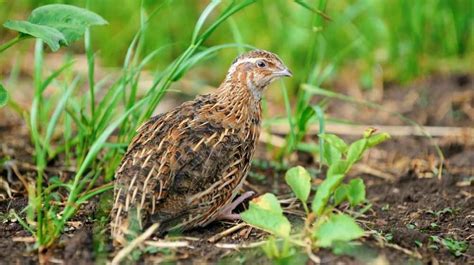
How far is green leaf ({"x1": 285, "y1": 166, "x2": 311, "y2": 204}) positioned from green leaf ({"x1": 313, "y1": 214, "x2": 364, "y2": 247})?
14.4 inches

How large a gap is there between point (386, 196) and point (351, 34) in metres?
3.45

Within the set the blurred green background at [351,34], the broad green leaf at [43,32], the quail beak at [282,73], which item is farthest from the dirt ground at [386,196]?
the broad green leaf at [43,32]

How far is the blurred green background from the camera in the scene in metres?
9.07

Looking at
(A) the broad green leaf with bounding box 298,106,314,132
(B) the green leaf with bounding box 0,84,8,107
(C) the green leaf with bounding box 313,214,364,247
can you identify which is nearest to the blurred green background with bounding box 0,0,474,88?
(A) the broad green leaf with bounding box 298,106,314,132

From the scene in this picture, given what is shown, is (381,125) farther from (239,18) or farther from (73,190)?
(73,190)

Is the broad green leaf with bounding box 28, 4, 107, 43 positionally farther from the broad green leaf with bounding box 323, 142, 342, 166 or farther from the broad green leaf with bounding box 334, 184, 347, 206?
the broad green leaf with bounding box 334, 184, 347, 206

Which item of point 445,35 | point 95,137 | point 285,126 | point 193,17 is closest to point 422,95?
point 445,35

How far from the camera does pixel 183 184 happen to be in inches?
203

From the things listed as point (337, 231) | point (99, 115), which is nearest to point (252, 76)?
point (99, 115)

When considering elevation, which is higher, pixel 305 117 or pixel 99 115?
pixel 99 115

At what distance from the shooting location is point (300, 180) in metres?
4.86

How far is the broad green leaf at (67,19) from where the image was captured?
5156 mm

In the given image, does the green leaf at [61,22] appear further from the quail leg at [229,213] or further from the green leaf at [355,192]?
the green leaf at [355,192]

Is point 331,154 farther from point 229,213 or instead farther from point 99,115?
point 99,115
